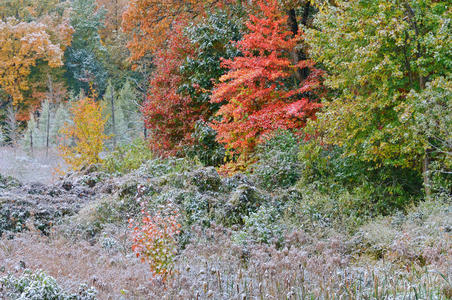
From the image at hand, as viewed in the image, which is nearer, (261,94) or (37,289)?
(37,289)

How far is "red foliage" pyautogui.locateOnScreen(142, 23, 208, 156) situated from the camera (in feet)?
42.4

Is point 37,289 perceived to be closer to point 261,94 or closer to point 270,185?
point 270,185

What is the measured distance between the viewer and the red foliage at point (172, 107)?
12938 mm

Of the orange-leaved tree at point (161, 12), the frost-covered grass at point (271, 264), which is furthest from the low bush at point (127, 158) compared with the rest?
the frost-covered grass at point (271, 264)

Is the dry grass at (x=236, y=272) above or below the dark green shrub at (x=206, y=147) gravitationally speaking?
below

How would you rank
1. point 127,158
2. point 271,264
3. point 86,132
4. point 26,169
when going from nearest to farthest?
point 271,264, point 127,158, point 86,132, point 26,169

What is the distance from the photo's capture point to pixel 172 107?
43.0 ft

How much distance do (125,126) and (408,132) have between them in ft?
73.2

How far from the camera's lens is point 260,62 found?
400 inches

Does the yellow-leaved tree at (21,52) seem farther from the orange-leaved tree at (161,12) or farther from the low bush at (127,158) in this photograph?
the low bush at (127,158)

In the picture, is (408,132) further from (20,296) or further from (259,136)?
(20,296)

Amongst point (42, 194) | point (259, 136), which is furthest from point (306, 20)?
point (42, 194)

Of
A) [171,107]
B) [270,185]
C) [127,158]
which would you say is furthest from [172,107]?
[270,185]

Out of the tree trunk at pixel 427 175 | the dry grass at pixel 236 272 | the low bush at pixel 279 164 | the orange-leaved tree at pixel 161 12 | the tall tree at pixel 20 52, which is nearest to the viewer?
the dry grass at pixel 236 272
